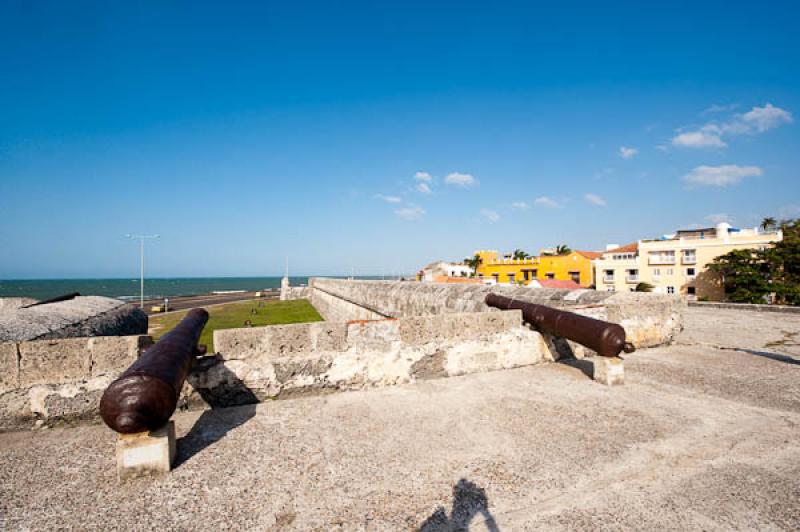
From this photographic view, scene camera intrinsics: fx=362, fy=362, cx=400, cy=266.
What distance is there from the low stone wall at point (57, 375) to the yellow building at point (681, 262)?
139 ft

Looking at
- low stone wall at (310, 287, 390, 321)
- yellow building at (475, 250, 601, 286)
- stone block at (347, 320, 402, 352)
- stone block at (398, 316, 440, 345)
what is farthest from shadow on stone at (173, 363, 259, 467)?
yellow building at (475, 250, 601, 286)

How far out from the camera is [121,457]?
223cm

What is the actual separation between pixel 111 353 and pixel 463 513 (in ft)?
10.7

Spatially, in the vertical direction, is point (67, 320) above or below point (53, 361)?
above

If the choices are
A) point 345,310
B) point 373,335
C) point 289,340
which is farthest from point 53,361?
point 345,310

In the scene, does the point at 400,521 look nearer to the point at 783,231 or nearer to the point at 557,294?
the point at 557,294

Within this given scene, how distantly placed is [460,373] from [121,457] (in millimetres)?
3369

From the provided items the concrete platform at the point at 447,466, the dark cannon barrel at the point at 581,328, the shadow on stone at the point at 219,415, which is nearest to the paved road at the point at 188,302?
the shadow on stone at the point at 219,415

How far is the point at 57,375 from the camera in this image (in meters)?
3.14

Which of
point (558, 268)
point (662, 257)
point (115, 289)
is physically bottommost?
point (115, 289)

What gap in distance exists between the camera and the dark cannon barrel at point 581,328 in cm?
392

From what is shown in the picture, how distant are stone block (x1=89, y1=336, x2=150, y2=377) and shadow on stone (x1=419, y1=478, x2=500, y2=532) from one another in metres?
2.96

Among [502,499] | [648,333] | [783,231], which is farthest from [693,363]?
[783,231]

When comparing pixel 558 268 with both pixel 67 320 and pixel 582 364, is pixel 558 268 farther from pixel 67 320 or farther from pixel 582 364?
pixel 67 320
